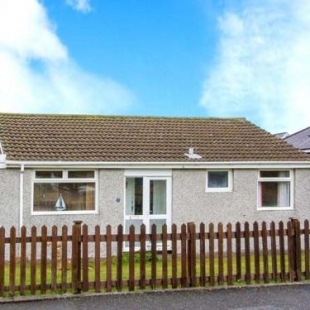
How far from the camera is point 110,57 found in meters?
14.2

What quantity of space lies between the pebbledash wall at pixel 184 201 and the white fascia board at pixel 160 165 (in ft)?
0.66

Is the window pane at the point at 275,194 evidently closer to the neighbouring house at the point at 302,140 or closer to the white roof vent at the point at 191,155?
the white roof vent at the point at 191,155

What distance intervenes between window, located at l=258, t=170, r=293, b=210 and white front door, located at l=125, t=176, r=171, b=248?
3196 millimetres

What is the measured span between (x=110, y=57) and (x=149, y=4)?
205 cm

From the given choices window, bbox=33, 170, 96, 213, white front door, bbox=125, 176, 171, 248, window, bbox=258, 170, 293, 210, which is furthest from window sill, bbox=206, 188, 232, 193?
window, bbox=33, 170, 96, 213

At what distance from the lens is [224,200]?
49.3 ft

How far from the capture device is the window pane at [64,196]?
44.7 ft

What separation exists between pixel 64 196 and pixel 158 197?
9.57 feet

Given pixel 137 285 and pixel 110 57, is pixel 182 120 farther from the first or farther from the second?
pixel 137 285

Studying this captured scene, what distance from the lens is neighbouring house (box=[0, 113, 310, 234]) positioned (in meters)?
13.5

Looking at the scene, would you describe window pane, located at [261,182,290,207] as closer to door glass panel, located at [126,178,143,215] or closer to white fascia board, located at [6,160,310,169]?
white fascia board, located at [6,160,310,169]

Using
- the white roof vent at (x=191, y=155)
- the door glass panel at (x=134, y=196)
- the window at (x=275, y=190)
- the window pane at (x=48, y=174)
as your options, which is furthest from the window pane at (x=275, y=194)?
the window pane at (x=48, y=174)

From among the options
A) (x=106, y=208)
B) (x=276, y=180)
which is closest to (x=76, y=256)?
(x=106, y=208)

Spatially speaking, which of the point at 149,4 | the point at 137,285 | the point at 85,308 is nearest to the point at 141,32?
the point at 149,4
